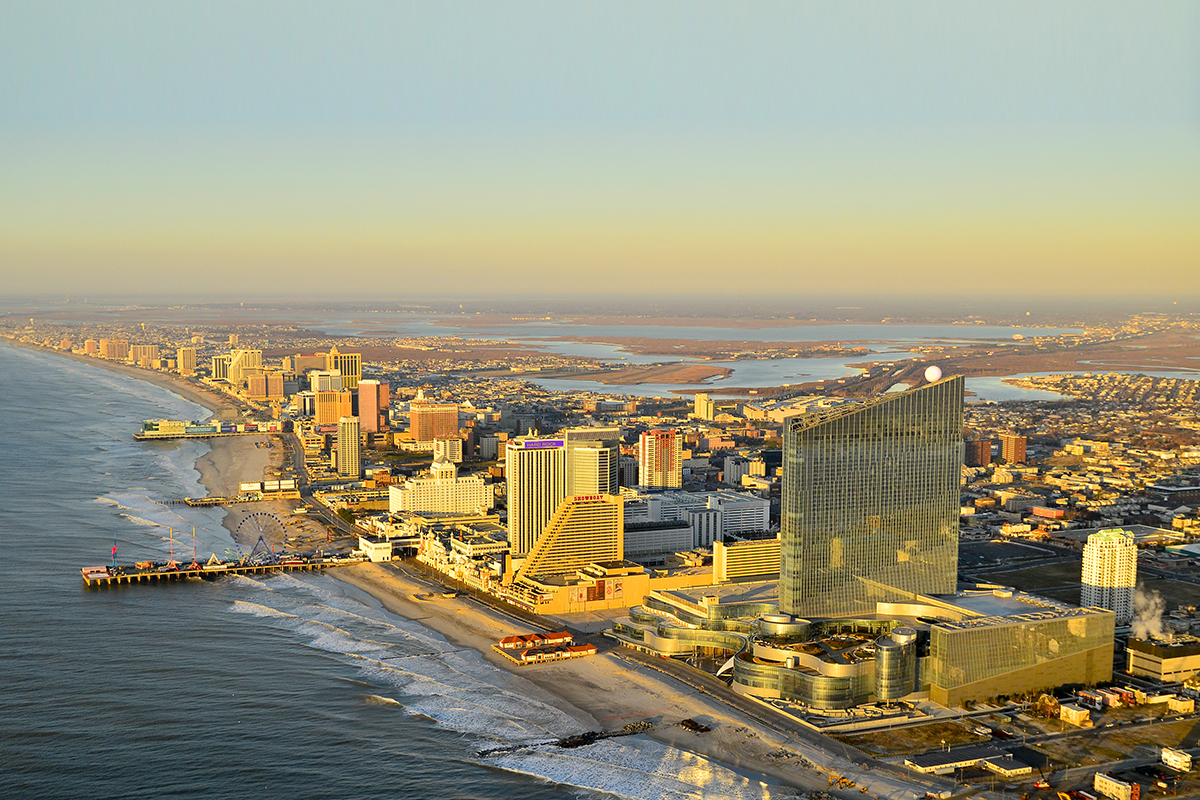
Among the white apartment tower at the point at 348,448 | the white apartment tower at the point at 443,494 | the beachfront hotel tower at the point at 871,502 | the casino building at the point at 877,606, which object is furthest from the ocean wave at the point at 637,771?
the white apartment tower at the point at 348,448

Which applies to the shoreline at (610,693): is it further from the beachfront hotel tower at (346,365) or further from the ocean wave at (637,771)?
the beachfront hotel tower at (346,365)

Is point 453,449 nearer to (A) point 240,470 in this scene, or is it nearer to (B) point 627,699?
(A) point 240,470

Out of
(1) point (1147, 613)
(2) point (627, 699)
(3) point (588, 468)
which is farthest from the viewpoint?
(3) point (588, 468)

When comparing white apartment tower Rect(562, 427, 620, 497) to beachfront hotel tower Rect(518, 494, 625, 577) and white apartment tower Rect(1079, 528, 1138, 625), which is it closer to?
beachfront hotel tower Rect(518, 494, 625, 577)

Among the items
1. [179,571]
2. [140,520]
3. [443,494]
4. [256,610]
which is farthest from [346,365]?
[256,610]

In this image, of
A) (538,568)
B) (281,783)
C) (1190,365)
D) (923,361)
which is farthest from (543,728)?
(923,361)

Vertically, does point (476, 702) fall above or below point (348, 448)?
below

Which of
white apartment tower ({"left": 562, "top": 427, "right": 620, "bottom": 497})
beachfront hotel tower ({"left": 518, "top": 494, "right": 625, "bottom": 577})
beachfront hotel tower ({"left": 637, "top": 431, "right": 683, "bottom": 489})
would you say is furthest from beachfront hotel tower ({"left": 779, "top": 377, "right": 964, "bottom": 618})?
beachfront hotel tower ({"left": 637, "top": 431, "right": 683, "bottom": 489})
